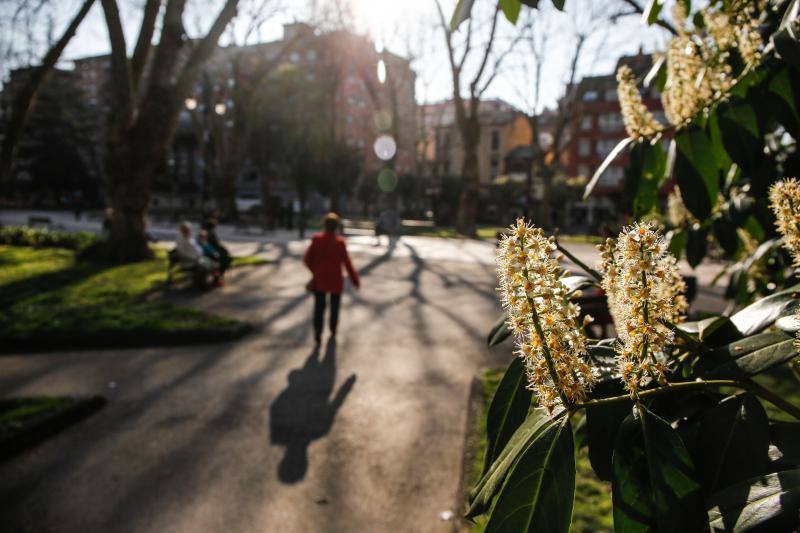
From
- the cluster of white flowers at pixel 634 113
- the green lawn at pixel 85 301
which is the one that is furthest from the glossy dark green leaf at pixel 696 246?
the green lawn at pixel 85 301

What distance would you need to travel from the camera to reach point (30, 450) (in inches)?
180

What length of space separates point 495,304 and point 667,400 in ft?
32.4

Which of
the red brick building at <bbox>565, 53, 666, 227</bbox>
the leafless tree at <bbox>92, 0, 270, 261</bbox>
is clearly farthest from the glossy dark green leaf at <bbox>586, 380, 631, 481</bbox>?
the red brick building at <bbox>565, 53, 666, 227</bbox>

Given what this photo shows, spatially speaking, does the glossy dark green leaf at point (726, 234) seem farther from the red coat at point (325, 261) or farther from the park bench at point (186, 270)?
the park bench at point (186, 270)

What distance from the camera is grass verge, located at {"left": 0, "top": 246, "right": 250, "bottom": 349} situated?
300 inches

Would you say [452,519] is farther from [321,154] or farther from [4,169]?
[321,154]

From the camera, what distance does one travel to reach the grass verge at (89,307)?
7629mm

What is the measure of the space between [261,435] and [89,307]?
594cm

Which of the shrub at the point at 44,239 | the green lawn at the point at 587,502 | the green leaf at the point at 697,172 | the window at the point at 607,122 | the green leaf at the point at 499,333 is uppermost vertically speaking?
the window at the point at 607,122

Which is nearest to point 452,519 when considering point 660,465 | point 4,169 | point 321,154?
point 660,465

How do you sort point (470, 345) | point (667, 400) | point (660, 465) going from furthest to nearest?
1. point (470, 345)
2. point (667, 400)
3. point (660, 465)

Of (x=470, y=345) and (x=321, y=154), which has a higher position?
(x=321, y=154)

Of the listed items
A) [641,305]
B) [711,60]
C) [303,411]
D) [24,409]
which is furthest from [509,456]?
[24,409]

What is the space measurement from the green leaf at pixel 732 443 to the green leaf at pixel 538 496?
0.32 metres
